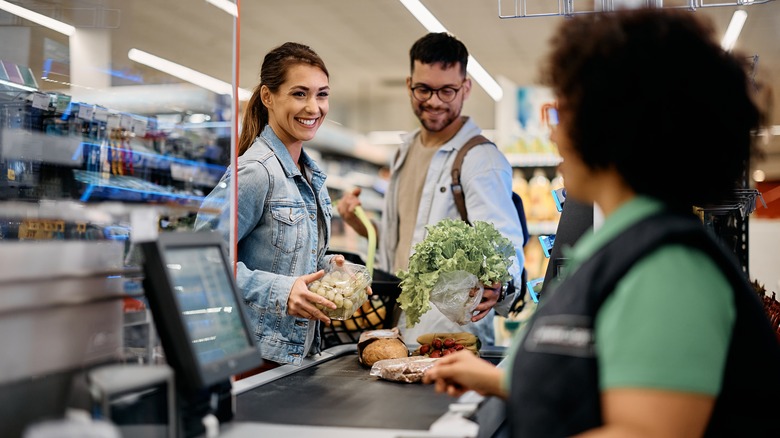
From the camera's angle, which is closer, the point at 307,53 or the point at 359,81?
the point at 307,53

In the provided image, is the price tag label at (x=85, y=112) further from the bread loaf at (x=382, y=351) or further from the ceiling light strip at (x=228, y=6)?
the bread loaf at (x=382, y=351)

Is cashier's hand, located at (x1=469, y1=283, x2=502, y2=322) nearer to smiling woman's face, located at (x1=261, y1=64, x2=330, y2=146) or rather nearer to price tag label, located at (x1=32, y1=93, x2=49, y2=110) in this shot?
smiling woman's face, located at (x1=261, y1=64, x2=330, y2=146)

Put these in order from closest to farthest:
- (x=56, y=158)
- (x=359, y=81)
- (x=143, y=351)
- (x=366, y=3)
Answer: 1. (x=143, y=351)
2. (x=56, y=158)
3. (x=366, y=3)
4. (x=359, y=81)

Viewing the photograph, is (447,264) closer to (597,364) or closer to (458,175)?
(458,175)

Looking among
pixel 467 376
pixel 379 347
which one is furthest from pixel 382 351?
pixel 467 376

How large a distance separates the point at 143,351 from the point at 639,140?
0.95 m

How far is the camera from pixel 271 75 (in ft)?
9.32

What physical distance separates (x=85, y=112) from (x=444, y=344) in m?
1.38

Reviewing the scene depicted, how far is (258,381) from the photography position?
2154 mm

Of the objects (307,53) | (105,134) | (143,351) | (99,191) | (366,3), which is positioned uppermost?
Result: (366,3)

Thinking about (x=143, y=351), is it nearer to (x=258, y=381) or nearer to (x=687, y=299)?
(x=258, y=381)

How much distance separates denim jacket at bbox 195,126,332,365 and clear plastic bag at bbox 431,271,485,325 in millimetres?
412

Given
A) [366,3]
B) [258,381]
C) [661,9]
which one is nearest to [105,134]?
[258,381]

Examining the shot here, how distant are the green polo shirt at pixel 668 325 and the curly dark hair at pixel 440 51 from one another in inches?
106
